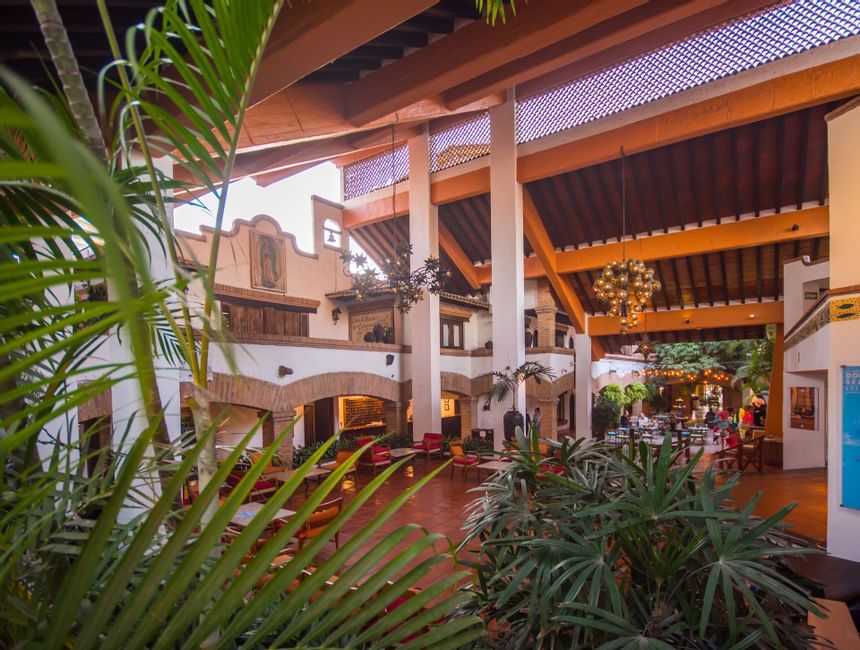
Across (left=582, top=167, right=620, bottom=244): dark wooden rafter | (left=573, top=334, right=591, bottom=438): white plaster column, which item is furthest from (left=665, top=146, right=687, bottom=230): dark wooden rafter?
(left=573, top=334, right=591, bottom=438): white plaster column

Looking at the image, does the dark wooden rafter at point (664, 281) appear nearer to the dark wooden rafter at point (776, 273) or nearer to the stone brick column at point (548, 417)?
the dark wooden rafter at point (776, 273)

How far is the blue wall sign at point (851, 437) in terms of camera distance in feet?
15.3

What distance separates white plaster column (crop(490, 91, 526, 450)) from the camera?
9180 mm

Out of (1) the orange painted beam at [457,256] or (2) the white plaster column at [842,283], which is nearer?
(2) the white plaster column at [842,283]

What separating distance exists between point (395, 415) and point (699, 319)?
8224 millimetres

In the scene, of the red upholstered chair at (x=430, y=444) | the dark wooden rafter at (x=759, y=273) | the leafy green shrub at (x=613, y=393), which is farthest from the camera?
the leafy green shrub at (x=613, y=393)

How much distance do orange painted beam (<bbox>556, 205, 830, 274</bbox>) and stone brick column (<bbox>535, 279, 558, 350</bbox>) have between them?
1.51 meters

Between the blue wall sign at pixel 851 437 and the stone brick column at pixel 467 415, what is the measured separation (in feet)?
27.6

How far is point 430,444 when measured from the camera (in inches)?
377

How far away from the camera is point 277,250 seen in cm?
1106

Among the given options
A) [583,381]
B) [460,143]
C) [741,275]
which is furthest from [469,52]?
[583,381]

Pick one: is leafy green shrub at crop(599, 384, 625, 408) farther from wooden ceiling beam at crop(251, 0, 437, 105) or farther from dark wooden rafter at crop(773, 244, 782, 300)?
wooden ceiling beam at crop(251, 0, 437, 105)

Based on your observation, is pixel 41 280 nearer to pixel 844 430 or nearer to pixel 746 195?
pixel 844 430

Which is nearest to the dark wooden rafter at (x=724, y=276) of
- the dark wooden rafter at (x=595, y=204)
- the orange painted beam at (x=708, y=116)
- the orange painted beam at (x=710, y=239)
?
the orange painted beam at (x=710, y=239)
